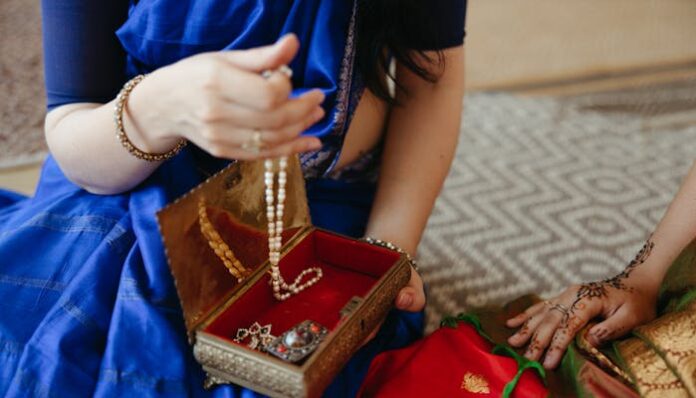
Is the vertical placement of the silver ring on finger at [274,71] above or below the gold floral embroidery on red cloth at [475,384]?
above

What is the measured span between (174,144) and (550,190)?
1.00 metres

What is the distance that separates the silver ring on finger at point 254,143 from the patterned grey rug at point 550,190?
67 centimetres

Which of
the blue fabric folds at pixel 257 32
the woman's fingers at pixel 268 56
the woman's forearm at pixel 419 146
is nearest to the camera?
the woman's fingers at pixel 268 56

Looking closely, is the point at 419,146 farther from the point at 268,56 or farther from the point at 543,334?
the point at 268,56

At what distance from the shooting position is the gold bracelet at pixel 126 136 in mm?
638

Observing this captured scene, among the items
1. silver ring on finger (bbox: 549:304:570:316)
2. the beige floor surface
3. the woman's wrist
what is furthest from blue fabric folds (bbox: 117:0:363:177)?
the beige floor surface

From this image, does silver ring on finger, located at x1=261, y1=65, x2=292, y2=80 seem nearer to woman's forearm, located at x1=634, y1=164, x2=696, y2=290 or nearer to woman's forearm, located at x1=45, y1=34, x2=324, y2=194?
woman's forearm, located at x1=45, y1=34, x2=324, y2=194

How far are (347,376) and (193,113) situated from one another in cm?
33

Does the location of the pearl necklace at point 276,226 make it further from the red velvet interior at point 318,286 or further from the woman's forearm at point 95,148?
the woman's forearm at point 95,148

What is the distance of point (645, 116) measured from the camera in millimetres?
1716

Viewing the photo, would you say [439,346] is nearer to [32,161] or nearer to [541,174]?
[541,174]

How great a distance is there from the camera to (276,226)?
2.06 feet

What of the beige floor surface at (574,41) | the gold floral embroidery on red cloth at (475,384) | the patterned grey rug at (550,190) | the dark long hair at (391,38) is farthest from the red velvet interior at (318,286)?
the beige floor surface at (574,41)

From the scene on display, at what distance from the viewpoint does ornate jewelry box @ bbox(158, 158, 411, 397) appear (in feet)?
1.76
